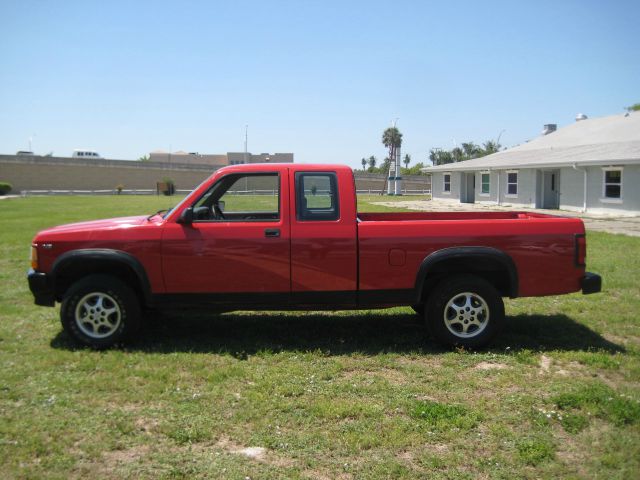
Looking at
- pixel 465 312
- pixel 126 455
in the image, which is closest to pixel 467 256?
pixel 465 312

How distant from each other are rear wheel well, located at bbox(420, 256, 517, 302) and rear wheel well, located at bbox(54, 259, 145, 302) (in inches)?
120

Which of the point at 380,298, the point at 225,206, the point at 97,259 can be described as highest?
the point at 225,206

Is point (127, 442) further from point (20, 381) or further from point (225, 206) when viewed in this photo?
point (225, 206)

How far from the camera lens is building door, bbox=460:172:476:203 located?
38250 mm

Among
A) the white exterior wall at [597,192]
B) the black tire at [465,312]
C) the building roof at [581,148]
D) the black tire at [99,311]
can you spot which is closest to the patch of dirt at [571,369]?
the black tire at [465,312]

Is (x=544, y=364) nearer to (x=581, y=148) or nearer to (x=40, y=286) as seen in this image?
(x=40, y=286)

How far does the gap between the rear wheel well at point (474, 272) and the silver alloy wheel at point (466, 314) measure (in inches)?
11.3

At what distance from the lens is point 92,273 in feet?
19.6

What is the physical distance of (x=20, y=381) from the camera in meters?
4.96

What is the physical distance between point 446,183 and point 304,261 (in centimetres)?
3724

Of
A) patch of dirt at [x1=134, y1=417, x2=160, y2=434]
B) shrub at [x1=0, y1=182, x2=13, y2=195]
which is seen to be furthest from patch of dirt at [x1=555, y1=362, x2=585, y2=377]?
shrub at [x1=0, y1=182, x2=13, y2=195]

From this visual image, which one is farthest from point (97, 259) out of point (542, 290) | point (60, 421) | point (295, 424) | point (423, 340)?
point (542, 290)

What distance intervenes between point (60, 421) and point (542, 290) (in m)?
4.62

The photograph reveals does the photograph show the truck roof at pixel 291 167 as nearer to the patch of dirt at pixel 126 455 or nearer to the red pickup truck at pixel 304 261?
the red pickup truck at pixel 304 261
